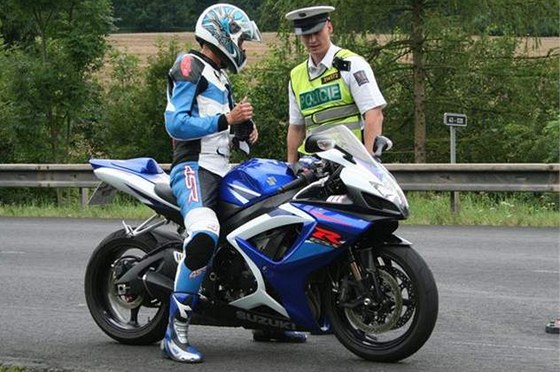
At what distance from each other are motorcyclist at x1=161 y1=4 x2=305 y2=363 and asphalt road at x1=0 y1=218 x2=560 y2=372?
38 cm

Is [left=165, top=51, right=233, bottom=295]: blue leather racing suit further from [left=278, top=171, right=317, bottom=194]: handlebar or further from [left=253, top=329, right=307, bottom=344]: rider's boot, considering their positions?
[left=253, top=329, right=307, bottom=344]: rider's boot

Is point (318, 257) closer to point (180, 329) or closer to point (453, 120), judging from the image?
point (180, 329)

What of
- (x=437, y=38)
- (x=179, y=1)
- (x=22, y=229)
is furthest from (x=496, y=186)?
(x=179, y=1)

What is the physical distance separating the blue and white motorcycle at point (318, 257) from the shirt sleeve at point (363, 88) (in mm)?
727

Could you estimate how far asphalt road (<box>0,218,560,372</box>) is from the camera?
6.52 m

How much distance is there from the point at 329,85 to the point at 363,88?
9.4 inches

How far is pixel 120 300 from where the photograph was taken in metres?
7.13

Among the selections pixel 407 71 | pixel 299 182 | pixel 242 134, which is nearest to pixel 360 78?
pixel 242 134

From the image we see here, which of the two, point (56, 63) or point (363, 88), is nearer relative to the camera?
point (363, 88)

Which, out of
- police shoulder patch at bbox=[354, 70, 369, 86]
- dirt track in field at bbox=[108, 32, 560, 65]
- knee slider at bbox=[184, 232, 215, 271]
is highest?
police shoulder patch at bbox=[354, 70, 369, 86]

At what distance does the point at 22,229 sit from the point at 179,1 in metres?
56.9

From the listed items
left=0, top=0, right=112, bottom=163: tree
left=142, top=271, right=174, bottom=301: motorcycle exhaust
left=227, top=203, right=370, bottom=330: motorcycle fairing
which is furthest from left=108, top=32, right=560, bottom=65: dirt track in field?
left=227, top=203, right=370, bottom=330: motorcycle fairing

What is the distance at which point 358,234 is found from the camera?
6.04 m

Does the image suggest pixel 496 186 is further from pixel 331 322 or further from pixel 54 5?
pixel 54 5
